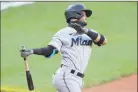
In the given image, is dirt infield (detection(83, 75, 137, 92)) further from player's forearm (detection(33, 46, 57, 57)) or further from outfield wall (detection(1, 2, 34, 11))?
outfield wall (detection(1, 2, 34, 11))

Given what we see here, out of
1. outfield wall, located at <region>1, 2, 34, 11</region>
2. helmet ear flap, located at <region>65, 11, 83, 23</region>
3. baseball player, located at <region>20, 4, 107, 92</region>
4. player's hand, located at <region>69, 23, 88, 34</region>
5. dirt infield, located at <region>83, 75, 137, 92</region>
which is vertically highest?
outfield wall, located at <region>1, 2, 34, 11</region>

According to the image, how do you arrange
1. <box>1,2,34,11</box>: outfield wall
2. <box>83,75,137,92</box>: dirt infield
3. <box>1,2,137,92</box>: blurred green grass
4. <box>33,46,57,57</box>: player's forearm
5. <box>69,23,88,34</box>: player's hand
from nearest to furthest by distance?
<box>33,46,57,57</box>: player's forearm
<box>69,23,88,34</box>: player's hand
<box>83,75,137,92</box>: dirt infield
<box>1,2,137,92</box>: blurred green grass
<box>1,2,34,11</box>: outfield wall

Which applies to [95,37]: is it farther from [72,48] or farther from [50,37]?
[50,37]

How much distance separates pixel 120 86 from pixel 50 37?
12.0 feet

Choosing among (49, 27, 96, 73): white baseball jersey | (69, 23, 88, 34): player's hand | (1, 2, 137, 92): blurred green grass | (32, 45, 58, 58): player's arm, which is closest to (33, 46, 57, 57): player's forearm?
(32, 45, 58, 58): player's arm

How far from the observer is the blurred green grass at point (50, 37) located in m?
10.9

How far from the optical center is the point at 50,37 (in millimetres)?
13383

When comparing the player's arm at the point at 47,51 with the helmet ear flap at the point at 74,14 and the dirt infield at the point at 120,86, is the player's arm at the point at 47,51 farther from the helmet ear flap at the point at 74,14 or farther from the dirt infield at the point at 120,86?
the dirt infield at the point at 120,86

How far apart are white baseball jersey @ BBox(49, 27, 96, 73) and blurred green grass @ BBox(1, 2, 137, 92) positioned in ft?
13.5

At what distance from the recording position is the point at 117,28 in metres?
14.4

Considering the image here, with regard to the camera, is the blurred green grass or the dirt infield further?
the blurred green grass

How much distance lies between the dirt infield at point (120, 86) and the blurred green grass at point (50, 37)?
0.22m

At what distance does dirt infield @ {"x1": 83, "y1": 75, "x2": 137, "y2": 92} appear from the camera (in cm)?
985

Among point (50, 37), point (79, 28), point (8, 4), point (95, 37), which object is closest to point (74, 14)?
point (79, 28)
